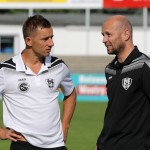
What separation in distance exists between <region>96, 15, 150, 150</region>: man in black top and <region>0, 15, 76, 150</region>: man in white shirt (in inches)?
21.7

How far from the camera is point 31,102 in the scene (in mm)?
5730

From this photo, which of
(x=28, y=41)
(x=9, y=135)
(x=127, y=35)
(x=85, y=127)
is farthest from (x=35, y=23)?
(x=85, y=127)

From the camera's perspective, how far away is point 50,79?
580 centimetres

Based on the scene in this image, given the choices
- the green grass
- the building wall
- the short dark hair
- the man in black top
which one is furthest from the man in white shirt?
the building wall

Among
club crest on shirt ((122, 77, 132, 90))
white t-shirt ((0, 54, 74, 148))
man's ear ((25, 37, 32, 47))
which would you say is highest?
man's ear ((25, 37, 32, 47))

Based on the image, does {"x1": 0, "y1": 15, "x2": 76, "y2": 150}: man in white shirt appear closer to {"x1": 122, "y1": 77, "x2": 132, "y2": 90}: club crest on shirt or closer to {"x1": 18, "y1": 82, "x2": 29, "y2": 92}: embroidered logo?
{"x1": 18, "y1": 82, "x2": 29, "y2": 92}: embroidered logo

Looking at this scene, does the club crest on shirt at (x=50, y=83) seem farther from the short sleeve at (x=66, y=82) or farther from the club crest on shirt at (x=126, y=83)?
the club crest on shirt at (x=126, y=83)

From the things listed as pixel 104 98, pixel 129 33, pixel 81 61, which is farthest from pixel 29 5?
pixel 129 33

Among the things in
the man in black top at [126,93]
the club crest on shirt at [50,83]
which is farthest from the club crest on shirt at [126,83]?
the club crest on shirt at [50,83]

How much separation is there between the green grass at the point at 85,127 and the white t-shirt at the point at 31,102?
21.5 ft

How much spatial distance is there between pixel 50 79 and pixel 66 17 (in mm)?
39168

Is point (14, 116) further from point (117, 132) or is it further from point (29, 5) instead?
point (29, 5)

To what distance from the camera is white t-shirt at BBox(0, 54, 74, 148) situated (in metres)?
5.73

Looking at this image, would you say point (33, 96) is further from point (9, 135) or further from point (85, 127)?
point (85, 127)
